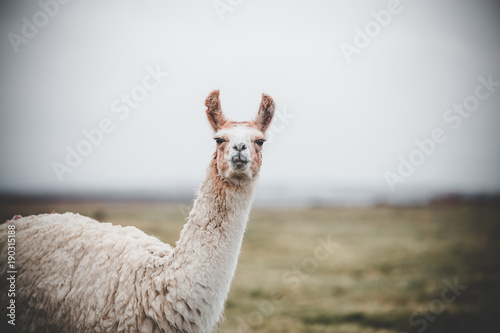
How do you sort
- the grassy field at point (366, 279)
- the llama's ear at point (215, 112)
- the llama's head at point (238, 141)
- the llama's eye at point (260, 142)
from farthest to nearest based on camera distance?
1. the grassy field at point (366, 279)
2. the llama's ear at point (215, 112)
3. the llama's eye at point (260, 142)
4. the llama's head at point (238, 141)

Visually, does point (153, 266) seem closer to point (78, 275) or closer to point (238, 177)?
point (78, 275)

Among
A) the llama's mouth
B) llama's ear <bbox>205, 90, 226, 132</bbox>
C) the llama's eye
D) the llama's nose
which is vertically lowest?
the llama's mouth

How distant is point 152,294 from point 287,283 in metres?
14.4

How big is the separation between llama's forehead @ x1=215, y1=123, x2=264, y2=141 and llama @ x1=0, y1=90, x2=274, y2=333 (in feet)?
0.04

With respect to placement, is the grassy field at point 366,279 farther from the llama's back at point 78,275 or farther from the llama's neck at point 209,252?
the llama's back at point 78,275

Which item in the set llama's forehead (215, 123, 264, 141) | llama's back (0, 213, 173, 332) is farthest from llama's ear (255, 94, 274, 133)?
llama's back (0, 213, 173, 332)

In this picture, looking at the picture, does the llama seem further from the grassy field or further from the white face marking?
the grassy field

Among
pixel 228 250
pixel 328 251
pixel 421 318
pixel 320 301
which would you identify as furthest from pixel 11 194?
pixel 228 250

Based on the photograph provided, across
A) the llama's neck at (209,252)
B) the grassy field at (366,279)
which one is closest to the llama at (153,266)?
the llama's neck at (209,252)

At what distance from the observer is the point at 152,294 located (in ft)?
11.9

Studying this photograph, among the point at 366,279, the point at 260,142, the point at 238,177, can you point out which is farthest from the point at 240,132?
the point at 366,279

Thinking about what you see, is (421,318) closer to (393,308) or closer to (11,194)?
(393,308)

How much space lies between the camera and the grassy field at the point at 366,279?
12523 mm

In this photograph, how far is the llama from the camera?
3.55 m
